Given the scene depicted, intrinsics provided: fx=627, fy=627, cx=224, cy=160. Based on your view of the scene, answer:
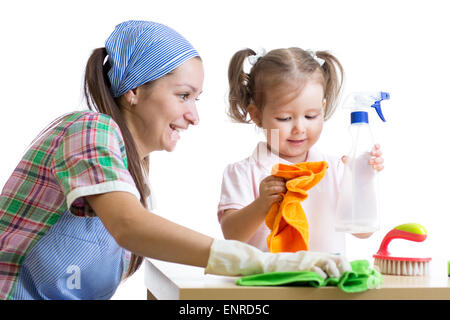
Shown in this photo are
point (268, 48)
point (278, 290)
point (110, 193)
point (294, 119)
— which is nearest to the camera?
point (278, 290)

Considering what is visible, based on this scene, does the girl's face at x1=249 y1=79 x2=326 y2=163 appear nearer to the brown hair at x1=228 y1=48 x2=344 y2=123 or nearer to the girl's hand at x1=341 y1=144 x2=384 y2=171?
the brown hair at x1=228 y1=48 x2=344 y2=123

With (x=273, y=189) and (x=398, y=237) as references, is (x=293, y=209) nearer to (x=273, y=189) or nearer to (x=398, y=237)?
(x=273, y=189)

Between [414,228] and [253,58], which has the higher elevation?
[253,58]

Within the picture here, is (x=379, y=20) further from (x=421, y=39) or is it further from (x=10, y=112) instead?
(x=10, y=112)

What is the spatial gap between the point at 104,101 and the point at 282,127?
400mm

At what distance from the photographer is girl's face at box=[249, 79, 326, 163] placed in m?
1.41

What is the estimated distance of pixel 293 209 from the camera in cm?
122

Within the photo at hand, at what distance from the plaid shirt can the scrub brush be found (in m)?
0.50

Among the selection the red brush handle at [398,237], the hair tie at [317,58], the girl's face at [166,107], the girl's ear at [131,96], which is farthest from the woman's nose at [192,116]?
the red brush handle at [398,237]

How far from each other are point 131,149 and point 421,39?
1.31m

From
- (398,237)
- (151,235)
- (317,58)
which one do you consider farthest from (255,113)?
(151,235)
